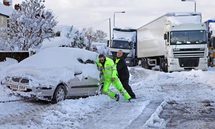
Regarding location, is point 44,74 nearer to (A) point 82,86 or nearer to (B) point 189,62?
(A) point 82,86

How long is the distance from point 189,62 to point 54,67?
17.5 meters

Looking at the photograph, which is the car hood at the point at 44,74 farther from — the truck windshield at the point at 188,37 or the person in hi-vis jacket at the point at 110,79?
the truck windshield at the point at 188,37

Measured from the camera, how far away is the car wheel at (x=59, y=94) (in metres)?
14.0

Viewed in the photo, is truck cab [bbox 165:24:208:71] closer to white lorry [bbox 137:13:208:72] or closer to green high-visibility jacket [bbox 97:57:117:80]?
white lorry [bbox 137:13:208:72]

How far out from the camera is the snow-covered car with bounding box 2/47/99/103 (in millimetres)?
13703

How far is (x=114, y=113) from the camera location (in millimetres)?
12414

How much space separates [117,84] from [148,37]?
26035mm

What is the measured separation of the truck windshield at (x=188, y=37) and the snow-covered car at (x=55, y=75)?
1429 centimetres

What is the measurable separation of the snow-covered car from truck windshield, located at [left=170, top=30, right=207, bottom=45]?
14.3 m

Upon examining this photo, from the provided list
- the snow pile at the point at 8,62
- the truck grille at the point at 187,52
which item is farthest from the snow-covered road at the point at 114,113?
the truck grille at the point at 187,52

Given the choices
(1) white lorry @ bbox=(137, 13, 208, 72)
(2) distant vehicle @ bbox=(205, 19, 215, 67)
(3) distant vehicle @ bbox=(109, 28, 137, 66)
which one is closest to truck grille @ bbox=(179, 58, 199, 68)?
(1) white lorry @ bbox=(137, 13, 208, 72)

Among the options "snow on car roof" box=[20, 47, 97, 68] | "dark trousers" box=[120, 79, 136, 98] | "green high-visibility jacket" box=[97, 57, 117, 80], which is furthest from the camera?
"dark trousers" box=[120, 79, 136, 98]

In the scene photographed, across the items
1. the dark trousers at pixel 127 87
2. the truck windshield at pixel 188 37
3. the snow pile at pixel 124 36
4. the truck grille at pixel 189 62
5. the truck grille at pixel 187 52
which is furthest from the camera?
the snow pile at pixel 124 36

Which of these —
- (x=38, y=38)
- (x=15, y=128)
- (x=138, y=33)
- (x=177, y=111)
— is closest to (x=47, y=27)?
(x=38, y=38)
